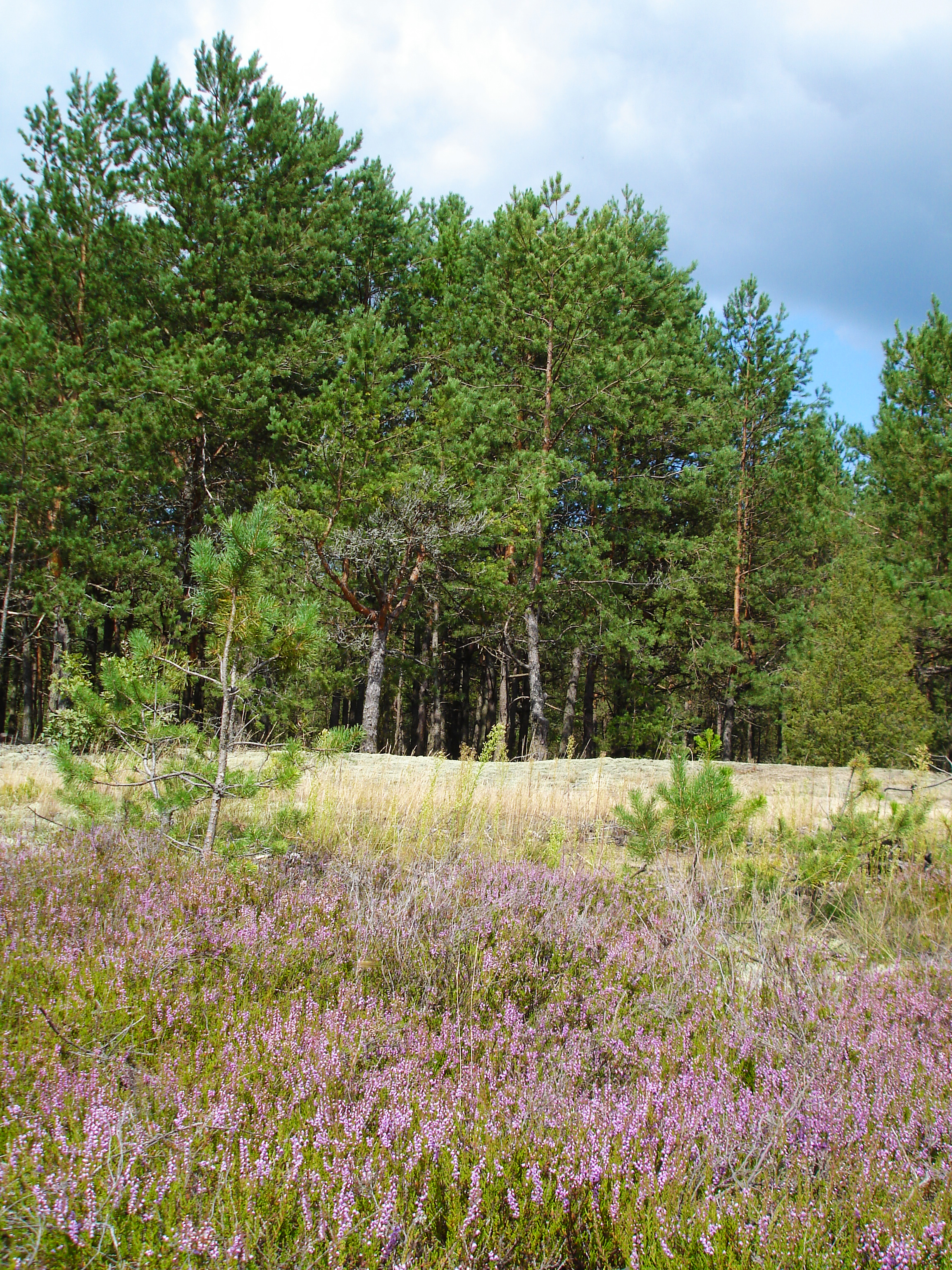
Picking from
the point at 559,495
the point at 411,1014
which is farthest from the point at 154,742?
the point at 559,495

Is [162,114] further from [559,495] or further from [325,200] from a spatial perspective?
[559,495]

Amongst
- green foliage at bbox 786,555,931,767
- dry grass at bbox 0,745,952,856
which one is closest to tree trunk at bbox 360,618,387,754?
dry grass at bbox 0,745,952,856

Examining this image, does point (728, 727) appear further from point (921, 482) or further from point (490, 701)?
point (490, 701)

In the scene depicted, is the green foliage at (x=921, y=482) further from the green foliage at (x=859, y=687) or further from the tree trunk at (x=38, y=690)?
the tree trunk at (x=38, y=690)

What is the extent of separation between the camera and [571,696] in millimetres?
21656

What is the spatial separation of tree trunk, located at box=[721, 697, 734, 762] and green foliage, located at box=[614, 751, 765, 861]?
15.0m

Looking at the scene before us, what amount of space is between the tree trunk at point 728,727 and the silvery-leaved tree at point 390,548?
922cm

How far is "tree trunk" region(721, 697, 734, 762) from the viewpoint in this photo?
1956 cm

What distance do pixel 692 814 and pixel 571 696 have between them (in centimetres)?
1665

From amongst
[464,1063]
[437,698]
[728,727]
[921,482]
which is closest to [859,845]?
[464,1063]

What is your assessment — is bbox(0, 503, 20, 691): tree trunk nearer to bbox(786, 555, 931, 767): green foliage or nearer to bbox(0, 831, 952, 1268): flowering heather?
bbox(0, 831, 952, 1268): flowering heather

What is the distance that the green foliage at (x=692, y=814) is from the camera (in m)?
4.96

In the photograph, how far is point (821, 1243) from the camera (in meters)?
1.58

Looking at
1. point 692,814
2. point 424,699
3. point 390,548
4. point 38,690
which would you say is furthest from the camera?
point 424,699
